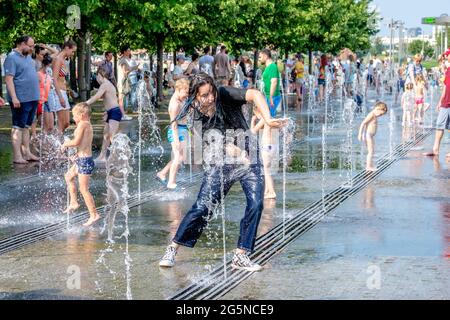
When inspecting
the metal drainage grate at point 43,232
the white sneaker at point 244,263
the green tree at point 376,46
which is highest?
the green tree at point 376,46

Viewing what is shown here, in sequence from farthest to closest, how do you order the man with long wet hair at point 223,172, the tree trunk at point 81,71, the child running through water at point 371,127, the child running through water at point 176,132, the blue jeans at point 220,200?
the tree trunk at point 81,71, the child running through water at point 371,127, the child running through water at point 176,132, the blue jeans at point 220,200, the man with long wet hair at point 223,172

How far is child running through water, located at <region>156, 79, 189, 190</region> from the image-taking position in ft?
35.4

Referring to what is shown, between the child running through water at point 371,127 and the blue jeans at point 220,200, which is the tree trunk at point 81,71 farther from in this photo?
the blue jeans at point 220,200

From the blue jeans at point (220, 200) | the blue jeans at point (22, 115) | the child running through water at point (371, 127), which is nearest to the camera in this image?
the blue jeans at point (220, 200)

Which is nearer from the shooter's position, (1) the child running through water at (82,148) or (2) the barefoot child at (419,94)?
(1) the child running through water at (82,148)

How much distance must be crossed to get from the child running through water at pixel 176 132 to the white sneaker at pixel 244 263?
3.39 m

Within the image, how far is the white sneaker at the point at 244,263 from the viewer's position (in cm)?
729

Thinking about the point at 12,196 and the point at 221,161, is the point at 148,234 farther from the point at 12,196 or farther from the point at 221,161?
the point at 12,196

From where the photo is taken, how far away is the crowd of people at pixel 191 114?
735 centimetres

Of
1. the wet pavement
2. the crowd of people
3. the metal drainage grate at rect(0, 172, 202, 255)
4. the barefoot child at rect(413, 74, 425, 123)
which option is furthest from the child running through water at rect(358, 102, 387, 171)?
the barefoot child at rect(413, 74, 425, 123)

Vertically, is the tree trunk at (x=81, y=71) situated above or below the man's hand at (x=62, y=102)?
above

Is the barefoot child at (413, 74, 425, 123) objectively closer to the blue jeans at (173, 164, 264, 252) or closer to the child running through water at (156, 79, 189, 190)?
the child running through water at (156, 79, 189, 190)

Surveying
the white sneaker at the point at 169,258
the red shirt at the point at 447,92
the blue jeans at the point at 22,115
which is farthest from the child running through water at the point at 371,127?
the white sneaker at the point at 169,258

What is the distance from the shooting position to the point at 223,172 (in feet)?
24.5
